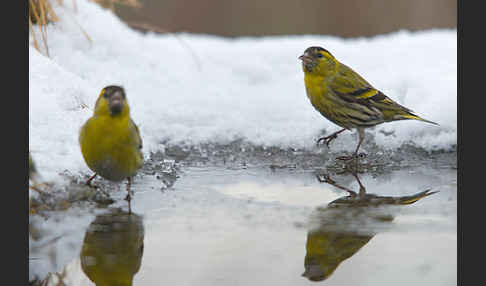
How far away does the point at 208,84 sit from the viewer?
723 centimetres

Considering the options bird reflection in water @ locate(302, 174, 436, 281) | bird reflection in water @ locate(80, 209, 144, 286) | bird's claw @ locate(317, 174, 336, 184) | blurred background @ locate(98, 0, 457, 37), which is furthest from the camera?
blurred background @ locate(98, 0, 457, 37)

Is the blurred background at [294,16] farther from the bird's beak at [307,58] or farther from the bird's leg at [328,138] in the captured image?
the bird's leg at [328,138]

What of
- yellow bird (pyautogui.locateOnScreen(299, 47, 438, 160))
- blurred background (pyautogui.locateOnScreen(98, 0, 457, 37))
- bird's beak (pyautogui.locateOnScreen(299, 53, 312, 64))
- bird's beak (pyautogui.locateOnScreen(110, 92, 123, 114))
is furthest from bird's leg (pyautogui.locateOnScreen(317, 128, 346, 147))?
blurred background (pyautogui.locateOnScreen(98, 0, 457, 37))

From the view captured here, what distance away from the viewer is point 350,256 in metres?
3.23

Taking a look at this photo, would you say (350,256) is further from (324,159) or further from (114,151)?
(324,159)

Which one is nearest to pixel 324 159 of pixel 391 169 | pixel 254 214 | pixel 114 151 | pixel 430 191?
pixel 391 169

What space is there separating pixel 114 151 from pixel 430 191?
2325mm

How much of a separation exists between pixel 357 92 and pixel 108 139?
2.85 m

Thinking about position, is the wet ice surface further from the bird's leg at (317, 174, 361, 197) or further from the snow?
the snow

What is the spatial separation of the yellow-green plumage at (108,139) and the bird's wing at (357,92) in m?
2.46

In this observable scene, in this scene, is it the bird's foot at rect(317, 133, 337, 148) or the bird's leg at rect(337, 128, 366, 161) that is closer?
the bird's leg at rect(337, 128, 366, 161)

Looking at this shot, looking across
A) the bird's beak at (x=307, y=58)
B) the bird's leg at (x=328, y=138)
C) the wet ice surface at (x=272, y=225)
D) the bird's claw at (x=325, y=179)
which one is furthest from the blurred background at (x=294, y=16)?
the bird's claw at (x=325, y=179)

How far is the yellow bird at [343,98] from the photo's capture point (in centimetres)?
571

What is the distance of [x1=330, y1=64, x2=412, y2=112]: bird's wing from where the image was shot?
5.81m
